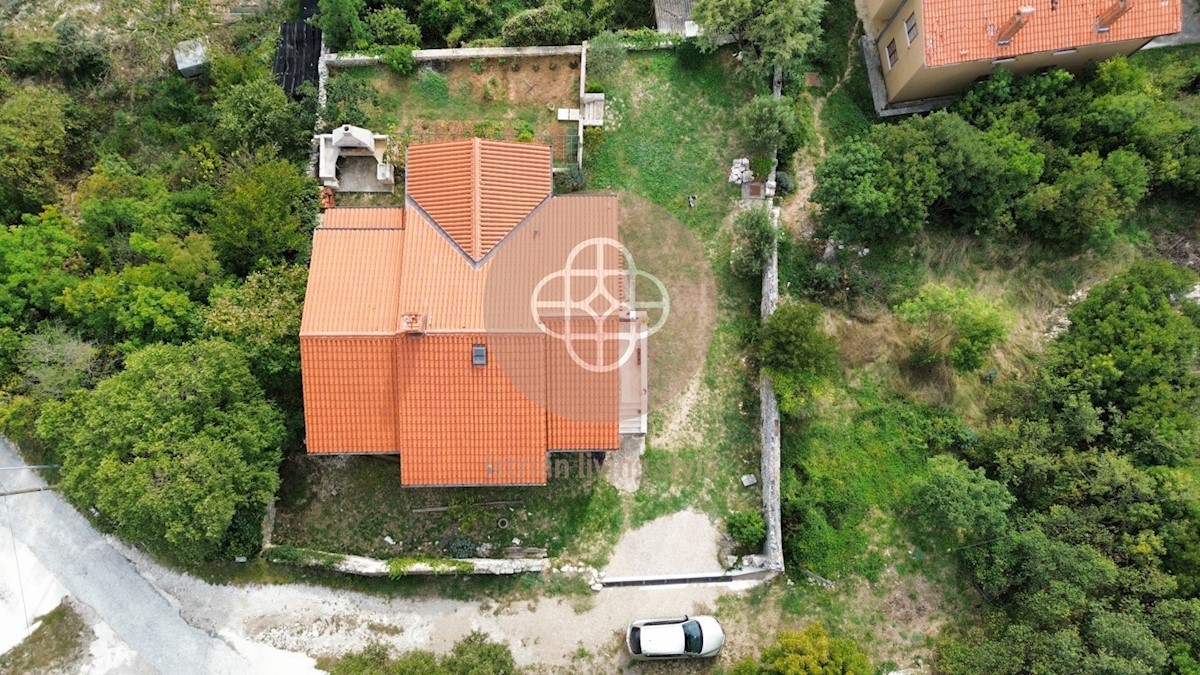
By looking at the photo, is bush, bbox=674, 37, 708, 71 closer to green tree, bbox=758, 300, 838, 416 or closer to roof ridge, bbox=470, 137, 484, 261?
roof ridge, bbox=470, 137, 484, 261

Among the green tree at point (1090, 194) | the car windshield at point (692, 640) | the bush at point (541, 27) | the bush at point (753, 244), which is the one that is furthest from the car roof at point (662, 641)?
the bush at point (541, 27)

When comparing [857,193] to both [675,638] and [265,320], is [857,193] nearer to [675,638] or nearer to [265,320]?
[675,638]

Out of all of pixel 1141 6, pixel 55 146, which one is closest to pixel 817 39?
pixel 1141 6

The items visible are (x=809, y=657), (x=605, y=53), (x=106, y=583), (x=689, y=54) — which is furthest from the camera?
(x=689, y=54)

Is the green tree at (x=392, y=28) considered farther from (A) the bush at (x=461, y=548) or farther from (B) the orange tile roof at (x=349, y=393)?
(A) the bush at (x=461, y=548)

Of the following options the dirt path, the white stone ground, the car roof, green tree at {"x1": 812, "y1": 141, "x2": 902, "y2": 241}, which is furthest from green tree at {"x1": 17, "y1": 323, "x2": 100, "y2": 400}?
green tree at {"x1": 812, "y1": 141, "x2": 902, "y2": 241}

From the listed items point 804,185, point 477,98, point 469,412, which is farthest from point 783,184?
point 469,412
